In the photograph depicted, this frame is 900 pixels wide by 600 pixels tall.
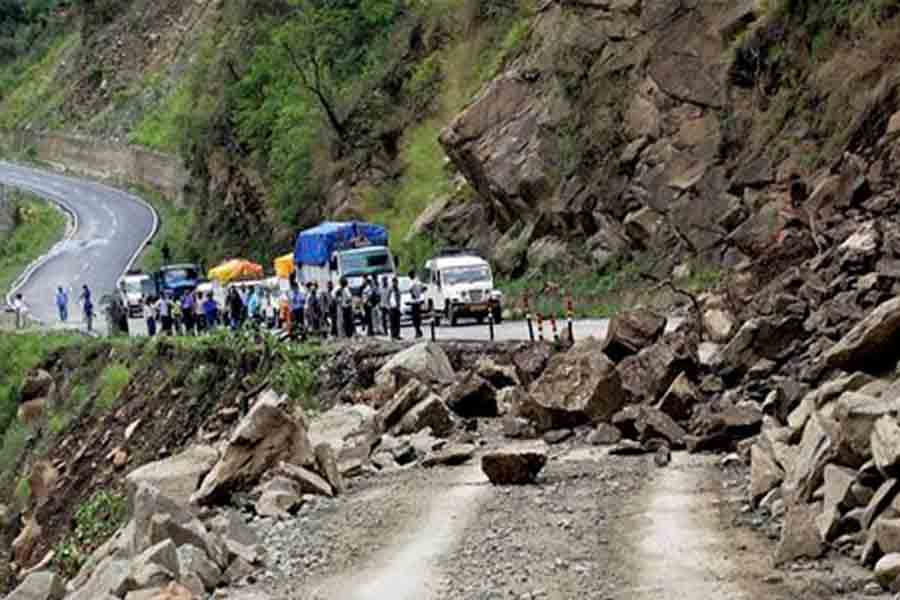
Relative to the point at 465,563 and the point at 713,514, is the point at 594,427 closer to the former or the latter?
the point at 713,514

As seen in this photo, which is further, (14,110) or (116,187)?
(14,110)

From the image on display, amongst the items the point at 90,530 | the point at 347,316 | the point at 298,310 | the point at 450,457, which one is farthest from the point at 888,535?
the point at 298,310

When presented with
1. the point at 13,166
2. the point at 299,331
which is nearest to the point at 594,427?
the point at 299,331

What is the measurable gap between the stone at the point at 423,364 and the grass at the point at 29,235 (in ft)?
188

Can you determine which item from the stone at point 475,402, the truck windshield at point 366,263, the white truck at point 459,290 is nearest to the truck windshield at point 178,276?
the truck windshield at point 366,263

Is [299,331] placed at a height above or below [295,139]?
below

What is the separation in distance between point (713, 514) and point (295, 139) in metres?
52.9

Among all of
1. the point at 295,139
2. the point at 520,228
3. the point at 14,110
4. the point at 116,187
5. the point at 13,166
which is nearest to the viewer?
the point at 520,228

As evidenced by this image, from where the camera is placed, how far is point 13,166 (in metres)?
125

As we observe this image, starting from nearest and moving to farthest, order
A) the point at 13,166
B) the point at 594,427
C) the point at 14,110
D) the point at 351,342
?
1. the point at 594,427
2. the point at 351,342
3. the point at 13,166
4. the point at 14,110

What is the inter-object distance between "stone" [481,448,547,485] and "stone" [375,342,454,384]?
32.1ft

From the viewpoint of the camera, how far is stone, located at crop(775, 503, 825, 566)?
16469 mm

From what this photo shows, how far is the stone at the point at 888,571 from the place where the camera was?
1501 cm

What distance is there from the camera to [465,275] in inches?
1917
